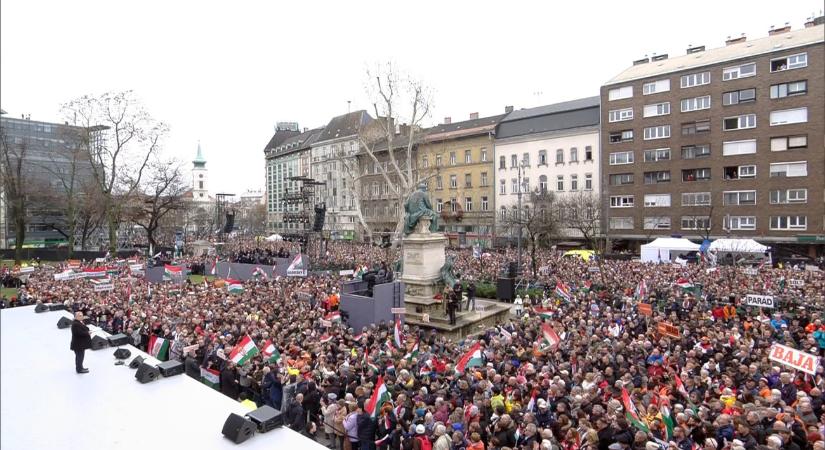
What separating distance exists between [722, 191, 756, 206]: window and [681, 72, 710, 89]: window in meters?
9.70

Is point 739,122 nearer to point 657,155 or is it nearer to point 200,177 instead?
point 657,155

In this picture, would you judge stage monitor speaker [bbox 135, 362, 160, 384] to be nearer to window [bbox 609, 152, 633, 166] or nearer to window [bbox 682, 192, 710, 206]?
window [bbox 682, 192, 710, 206]

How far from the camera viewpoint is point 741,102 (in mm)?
40750

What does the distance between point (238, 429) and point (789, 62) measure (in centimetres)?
4829

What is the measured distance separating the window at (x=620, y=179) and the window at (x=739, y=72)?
10.8 meters

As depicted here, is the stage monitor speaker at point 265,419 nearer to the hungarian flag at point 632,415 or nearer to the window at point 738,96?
the hungarian flag at point 632,415

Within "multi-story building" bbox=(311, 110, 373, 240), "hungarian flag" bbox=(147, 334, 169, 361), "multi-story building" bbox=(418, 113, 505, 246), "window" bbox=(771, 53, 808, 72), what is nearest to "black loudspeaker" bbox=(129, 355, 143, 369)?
"hungarian flag" bbox=(147, 334, 169, 361)

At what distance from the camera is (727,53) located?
42.6 metres

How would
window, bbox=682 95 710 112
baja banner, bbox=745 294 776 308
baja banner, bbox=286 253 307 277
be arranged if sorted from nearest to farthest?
baja banner, bbox=745 294 776 308, baja banner, bbox=286 253 307 277, window, bbox=682 95 710 112

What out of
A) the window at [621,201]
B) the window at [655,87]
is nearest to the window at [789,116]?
the window at [655,87]

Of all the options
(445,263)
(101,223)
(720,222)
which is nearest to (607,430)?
(445,263)

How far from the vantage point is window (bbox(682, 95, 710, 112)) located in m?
42.5

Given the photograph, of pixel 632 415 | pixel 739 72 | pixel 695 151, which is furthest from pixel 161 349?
pixel 739 72

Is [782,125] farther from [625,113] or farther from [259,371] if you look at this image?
[259,371]
